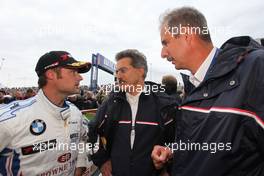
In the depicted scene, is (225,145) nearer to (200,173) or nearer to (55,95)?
(200,173)

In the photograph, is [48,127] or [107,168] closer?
[48,127]

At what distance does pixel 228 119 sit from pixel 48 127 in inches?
65.6

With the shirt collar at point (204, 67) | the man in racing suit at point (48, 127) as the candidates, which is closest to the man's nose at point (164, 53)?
the shirt collar at point (204, 67)

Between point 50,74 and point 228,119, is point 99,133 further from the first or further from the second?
point 228,119

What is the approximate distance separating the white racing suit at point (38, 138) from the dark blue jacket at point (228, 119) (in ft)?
4.25

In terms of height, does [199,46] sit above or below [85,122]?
above

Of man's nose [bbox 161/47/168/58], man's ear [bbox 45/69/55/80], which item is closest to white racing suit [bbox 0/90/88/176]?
man's ear [bbox 45/69/55/80]

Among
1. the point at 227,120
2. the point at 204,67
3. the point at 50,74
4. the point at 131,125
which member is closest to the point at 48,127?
the point at 50,74

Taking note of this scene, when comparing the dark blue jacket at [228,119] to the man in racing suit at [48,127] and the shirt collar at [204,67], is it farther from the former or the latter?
the man in racing suit at [48,127]

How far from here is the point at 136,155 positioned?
107 inches

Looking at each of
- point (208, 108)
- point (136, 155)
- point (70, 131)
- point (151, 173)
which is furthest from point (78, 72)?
point (208, 108)

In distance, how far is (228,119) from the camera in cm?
136

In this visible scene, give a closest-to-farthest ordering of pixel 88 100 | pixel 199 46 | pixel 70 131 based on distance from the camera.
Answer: pixel 199 46, pixel 70 131, pixel 88 100

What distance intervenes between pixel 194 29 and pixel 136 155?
142 centimetres
